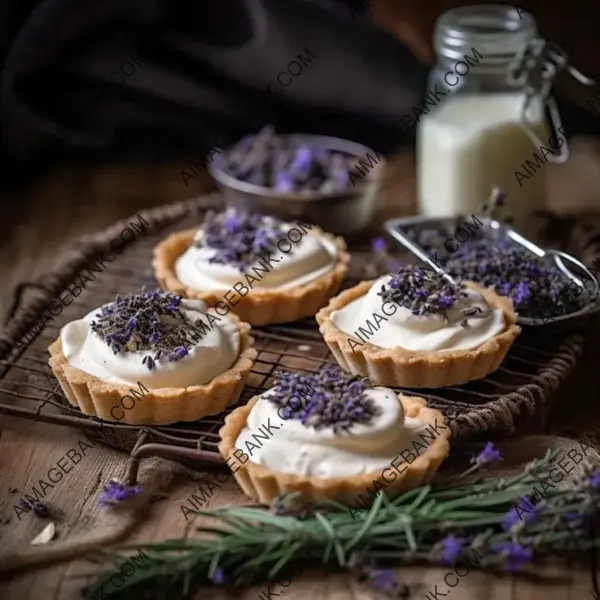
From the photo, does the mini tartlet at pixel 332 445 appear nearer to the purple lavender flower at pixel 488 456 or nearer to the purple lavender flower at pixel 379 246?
the purple lavender flower at pixel 488 456

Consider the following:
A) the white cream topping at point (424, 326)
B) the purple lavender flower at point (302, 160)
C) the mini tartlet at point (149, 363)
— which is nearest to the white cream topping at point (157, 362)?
the mini tartlet at point (149, 363)

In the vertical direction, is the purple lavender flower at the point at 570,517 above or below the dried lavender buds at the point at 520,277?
above

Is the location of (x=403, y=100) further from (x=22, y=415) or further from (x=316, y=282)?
(x=22, y=415)

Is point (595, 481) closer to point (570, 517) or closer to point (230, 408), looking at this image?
point (570, 517)

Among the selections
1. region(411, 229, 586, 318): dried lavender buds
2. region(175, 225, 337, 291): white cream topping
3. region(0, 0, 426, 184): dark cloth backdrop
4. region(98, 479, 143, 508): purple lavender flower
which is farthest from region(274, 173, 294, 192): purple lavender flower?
region(98, 479, 143, 508): purple lavender flower

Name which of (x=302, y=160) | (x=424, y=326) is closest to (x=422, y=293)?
A: (x=424, y=326)

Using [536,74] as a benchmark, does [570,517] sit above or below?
below

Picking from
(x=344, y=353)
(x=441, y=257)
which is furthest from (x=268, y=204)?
(x=344, y=353)
